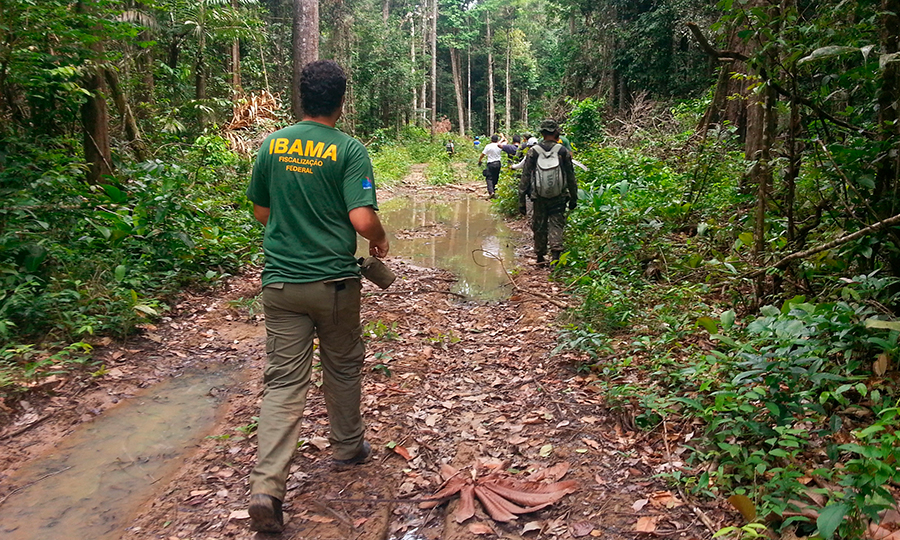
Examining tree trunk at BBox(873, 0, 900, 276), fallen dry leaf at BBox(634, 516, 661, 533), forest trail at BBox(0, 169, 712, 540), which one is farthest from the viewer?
tree trunk at BBox(873, 0, 900, 276)

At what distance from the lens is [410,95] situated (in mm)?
38031

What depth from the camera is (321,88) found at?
10.6 ft

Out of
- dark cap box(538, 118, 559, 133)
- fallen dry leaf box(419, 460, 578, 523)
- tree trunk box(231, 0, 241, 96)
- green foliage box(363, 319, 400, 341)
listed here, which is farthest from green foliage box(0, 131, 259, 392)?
tree trunk box(231, 0, 241, 96)

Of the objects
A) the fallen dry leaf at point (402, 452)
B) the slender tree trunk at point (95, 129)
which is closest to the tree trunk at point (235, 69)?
the slender tree trunk at point (95, 129)

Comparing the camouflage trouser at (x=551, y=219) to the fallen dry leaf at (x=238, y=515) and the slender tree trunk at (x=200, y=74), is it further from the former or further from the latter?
the slender tree trunk at (x=200, y=74)

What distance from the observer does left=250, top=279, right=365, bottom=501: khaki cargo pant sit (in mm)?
3053

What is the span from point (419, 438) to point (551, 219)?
5375 mm

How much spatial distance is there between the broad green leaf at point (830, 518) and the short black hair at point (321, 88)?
315 cm

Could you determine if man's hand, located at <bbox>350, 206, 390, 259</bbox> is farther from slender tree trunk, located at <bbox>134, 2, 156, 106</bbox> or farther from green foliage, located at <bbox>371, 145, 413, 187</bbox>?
green foliage, located at <bbox>371, 145, 413, 187</bbox>

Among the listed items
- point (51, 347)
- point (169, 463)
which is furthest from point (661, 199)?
point (51, 347)

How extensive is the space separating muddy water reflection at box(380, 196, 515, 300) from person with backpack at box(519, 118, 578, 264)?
0.92 meters

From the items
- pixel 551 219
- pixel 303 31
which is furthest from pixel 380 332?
pixel 303 31

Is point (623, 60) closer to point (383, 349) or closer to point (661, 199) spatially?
point (661, 199)

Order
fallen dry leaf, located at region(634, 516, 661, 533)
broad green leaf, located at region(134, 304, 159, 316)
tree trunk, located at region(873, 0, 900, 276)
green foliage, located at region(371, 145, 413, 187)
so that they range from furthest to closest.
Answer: green foliage, located at region(371, 145, 413, 187) → broad green leaf, located at region(134, 304, 159, 316) → tree trunk, located at region(873, 0, 900, 276) → fallen dry leaf, located at region(634, 516, 661, 533)
